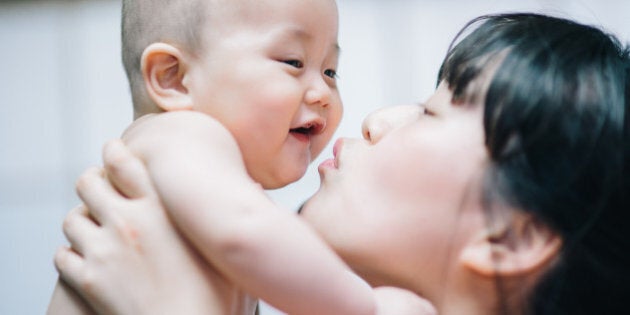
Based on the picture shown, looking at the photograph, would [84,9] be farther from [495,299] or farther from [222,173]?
[495,299]

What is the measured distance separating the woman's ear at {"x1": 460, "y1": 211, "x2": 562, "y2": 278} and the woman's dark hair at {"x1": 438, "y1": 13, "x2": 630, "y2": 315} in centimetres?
1

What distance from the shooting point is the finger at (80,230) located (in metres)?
0.90

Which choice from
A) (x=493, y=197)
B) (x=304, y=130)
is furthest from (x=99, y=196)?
(x=493, y=197)

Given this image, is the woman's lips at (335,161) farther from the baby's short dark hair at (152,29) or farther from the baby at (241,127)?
the baby's short dark hair at (152,29)

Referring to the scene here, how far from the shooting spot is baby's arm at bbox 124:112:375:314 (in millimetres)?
766

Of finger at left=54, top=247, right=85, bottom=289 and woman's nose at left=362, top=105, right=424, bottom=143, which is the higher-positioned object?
woman's nose at left=362, top=105, right=424, bottom=143

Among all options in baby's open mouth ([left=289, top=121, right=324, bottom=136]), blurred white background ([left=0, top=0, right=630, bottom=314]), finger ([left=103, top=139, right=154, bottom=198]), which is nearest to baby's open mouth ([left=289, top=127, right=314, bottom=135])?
baby's open mouth ([left=289, top=121, right=324, bottom=136])

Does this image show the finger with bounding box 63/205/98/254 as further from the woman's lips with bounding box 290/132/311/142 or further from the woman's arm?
the woman's lips with bounding box 290/132/311/142

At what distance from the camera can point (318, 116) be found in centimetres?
101

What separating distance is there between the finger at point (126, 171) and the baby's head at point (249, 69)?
114 mm

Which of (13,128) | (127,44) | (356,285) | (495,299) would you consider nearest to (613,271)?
(495,299)

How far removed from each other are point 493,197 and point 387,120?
20 cm

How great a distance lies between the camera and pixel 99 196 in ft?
2.98

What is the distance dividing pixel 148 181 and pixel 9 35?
159 cm
